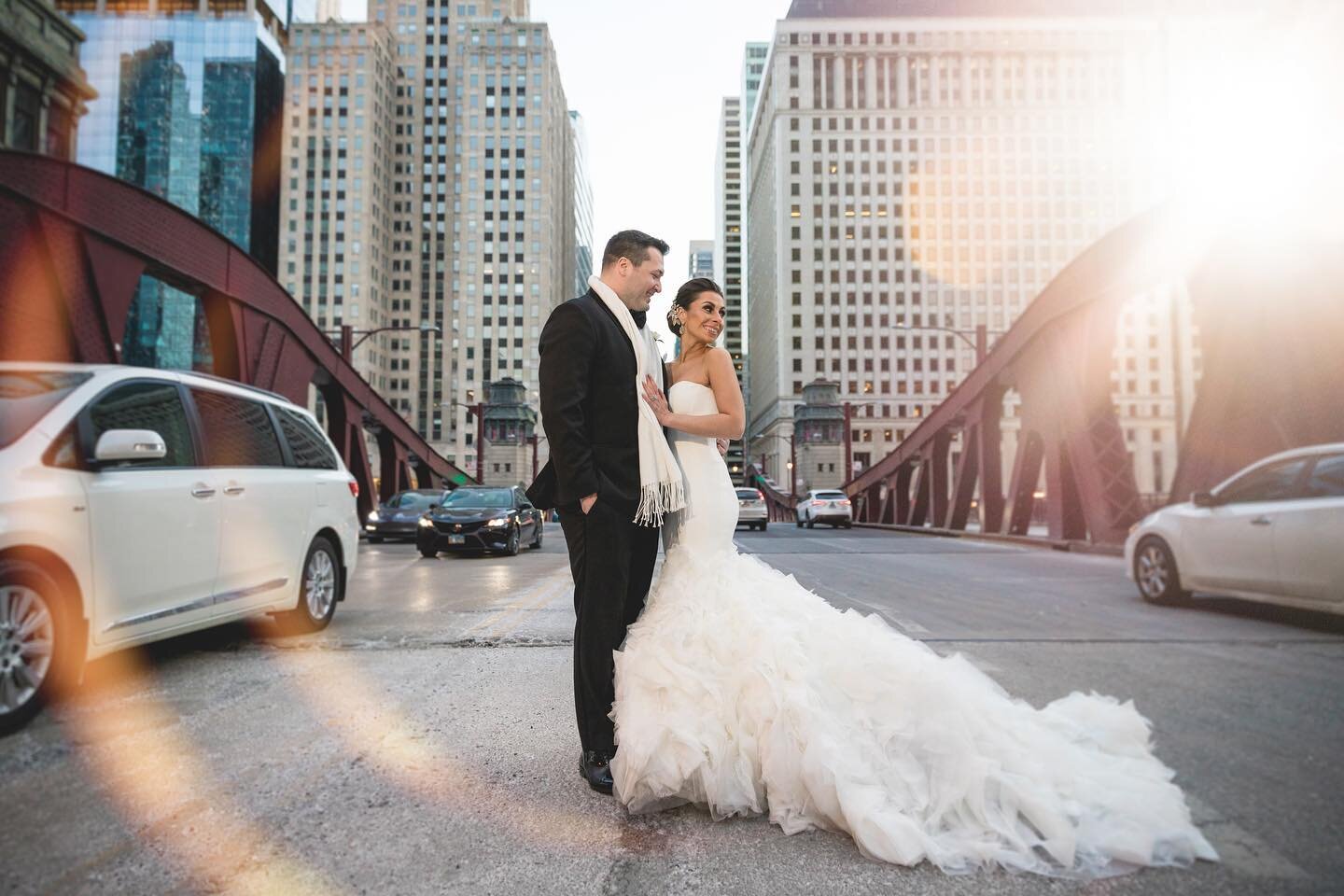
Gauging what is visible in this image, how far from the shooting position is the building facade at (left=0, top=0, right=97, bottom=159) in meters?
32.2

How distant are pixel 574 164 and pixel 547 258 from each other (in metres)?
40.8

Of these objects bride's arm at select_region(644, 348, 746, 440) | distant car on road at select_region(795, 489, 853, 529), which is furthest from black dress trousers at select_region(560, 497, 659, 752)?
distant car on road at select_region(795, 489, 853, 529)

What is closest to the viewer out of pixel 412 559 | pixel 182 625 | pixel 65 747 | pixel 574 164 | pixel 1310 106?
pixel 65 747

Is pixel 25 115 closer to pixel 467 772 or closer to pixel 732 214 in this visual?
pixel 467 772

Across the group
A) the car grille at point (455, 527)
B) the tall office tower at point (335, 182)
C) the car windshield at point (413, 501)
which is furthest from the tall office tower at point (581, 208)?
the car grille at point (455, 527)

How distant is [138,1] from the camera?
93688 mm

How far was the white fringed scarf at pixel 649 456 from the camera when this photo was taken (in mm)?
2768

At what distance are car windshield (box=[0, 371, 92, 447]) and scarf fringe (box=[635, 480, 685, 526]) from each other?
298 cm

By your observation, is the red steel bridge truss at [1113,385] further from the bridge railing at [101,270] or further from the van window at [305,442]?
the bridge railing at [101,270]

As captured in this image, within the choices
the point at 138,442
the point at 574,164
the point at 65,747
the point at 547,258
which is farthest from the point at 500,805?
the point at 574,164

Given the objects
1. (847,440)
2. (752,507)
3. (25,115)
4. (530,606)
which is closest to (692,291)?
(530,606)

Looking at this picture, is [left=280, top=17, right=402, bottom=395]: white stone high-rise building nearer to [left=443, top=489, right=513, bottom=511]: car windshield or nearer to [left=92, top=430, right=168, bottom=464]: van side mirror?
[left=443, top=489, right=513, bottom=511]: car windshield

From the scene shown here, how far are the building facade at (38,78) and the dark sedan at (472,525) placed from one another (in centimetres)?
3095

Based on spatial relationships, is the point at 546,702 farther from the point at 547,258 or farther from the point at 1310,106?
the point at 547,258
